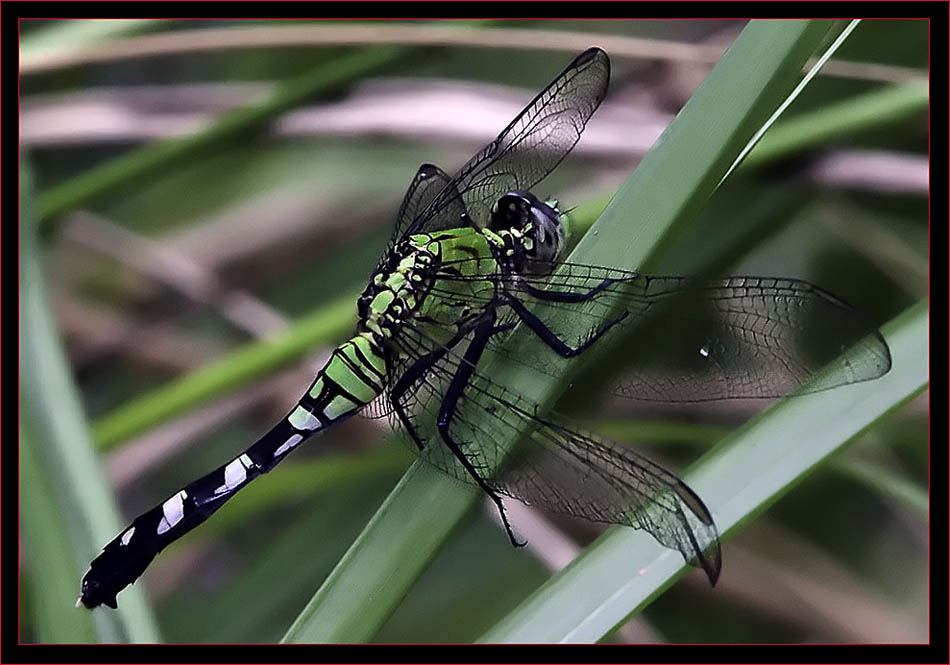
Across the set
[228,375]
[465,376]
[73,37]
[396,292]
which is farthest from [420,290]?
[73,37]

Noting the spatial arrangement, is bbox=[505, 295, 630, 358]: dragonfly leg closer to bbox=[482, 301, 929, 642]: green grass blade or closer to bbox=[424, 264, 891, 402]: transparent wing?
bbox=[424, 264, 891, 402]: transparent wing

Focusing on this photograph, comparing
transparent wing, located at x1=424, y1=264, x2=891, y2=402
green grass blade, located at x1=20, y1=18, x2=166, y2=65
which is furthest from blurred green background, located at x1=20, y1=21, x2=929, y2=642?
transparent wing, located at x1=424, y1=264, x2=891, y2=402

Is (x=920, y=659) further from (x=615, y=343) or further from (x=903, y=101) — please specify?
(x=903, y=101)

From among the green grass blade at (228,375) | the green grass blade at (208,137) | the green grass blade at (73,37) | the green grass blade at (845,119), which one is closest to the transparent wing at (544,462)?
the green grass blade at (228,375)

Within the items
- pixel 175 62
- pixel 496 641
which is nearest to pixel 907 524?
pixel 496 641

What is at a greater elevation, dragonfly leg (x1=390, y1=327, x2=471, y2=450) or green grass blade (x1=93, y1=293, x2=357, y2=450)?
green grass blade (x1=93, y1=293, x2=357, y2=450)

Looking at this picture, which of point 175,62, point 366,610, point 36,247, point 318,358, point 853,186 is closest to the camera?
point 366,610
